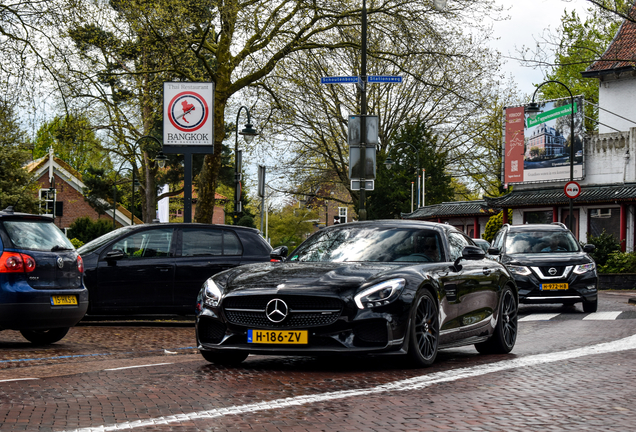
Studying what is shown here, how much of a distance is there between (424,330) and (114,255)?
7132 mm

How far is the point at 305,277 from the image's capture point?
789 cm

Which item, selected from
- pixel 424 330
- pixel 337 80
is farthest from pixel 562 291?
pixel 424 330

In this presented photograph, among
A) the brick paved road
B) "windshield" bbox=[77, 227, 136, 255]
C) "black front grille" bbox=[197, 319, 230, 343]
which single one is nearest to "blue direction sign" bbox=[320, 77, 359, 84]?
"windshield" bbox=[77, 227, 136, 255]

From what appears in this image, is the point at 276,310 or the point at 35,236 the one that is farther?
the point at 35,236

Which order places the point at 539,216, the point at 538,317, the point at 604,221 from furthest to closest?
the point at 539,216, the point at 604,221, the point at 538,317

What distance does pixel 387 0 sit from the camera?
22.5m

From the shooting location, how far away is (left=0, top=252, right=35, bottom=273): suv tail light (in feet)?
33.2

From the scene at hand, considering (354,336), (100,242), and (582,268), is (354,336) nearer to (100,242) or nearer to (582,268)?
(100,242)

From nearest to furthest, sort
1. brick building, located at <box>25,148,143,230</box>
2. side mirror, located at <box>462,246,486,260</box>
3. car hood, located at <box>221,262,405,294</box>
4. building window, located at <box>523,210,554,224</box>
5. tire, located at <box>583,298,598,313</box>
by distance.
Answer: car hood, located at <box>221,262,405,294</box> < side mirror, located at <box>462,246,486,260</box> < tire, located at <box>583,298,598,313</box> < building window, located at <box>523,210,554,224</box> < brick building, located at <box>25,148,143,230</box>

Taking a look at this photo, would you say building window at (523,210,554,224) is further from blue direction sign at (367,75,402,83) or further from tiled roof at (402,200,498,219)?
blue direction sign at (367,75,402,83)

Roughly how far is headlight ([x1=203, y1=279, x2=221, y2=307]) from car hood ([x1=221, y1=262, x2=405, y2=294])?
0.28ft

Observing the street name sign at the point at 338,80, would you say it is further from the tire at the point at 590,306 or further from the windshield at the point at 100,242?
the windshield at the point at 100,242

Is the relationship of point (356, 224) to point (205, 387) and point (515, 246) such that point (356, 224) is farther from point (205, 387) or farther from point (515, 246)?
point (515, 246)

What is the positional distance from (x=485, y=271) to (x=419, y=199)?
46831 millimetres
